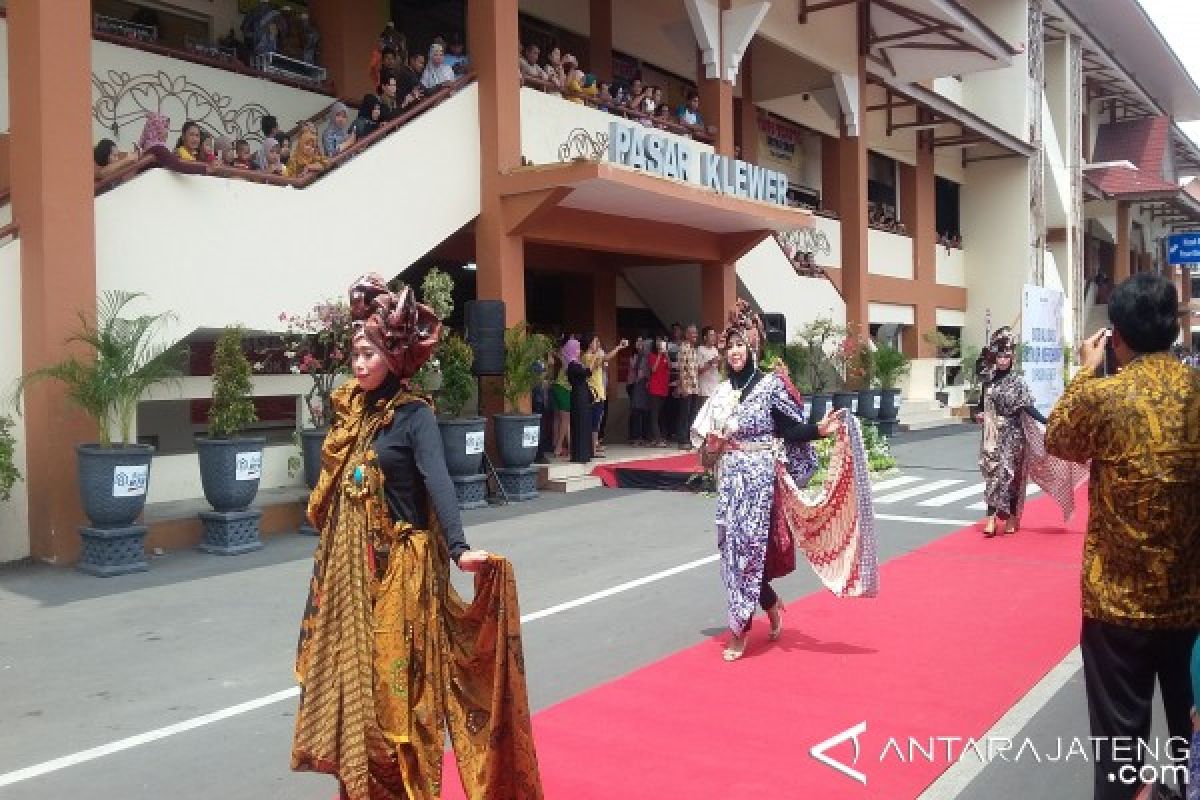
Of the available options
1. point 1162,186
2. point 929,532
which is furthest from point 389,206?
point 1162,186

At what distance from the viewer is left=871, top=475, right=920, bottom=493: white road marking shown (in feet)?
44.0

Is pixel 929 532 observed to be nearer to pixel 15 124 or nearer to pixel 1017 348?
pixel 1017 348

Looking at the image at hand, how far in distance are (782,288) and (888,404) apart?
387cm

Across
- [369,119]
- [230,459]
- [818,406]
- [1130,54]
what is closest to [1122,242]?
[1130,54]

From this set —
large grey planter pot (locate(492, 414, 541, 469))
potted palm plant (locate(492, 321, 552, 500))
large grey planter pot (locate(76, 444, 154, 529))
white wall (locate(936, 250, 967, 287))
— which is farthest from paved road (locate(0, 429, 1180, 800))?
white wall (locate(936, 250, 967, 287))

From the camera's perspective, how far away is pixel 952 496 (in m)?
12.6

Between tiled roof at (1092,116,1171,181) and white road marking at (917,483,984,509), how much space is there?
26.8m

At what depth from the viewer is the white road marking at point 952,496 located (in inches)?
476

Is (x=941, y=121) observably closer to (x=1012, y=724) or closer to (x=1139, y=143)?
(x=1139, y=143)

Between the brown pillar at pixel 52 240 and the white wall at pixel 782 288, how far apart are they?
1082cm

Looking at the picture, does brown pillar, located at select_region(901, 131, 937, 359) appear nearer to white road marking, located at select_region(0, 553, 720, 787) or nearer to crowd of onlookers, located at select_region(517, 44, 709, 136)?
crowd of onlookers, located at select_region(517, 44, 709, 136)

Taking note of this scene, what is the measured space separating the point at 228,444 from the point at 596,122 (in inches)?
282

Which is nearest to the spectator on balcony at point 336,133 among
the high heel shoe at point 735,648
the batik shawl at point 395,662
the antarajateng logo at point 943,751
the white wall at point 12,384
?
the white wall at point 12,384

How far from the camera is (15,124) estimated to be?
879 centimetres
